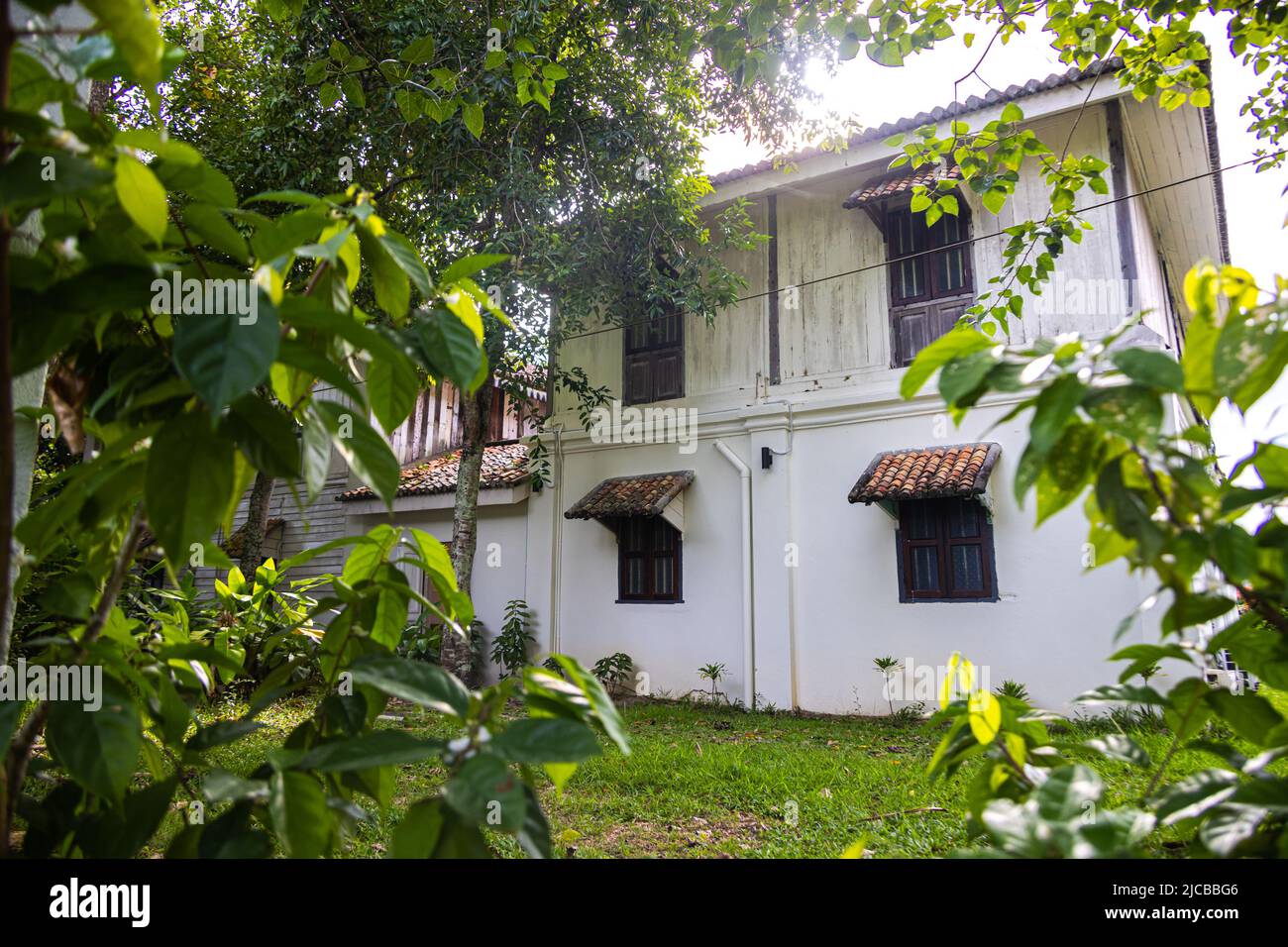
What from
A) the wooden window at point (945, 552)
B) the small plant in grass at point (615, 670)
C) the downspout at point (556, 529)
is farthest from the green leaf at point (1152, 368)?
the downspout at point (556, 529)

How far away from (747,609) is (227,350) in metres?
8.18

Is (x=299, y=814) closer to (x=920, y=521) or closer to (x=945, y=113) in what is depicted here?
(x=920, y=521)

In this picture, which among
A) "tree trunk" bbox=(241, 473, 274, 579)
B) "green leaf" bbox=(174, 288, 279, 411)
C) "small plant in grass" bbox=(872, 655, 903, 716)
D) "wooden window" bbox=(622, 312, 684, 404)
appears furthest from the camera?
"tree trunk" bbox=(241, 473, 274, 579)

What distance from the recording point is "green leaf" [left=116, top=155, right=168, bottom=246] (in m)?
0.60

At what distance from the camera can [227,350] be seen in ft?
1.80

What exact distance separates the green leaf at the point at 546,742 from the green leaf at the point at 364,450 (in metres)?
0.23

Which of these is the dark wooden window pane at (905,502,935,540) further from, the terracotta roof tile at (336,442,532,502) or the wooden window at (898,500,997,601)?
the terracotta roof tile at (336,442,532,502)

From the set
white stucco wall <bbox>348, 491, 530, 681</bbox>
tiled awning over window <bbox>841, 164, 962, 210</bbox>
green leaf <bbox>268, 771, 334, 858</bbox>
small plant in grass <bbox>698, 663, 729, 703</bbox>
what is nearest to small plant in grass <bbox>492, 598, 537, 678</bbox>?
white stucco wall <bbox>348, 491, 530, 681</bbox>

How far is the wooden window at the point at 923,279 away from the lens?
26.6 feet

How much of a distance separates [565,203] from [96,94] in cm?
461

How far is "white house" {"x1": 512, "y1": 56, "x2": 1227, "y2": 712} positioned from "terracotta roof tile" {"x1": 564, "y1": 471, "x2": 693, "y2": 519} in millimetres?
35

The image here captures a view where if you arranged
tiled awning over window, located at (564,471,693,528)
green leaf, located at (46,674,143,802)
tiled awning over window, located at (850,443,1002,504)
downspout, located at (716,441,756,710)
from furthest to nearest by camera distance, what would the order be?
tiled awning over window, located at (564,471,693,528), downspout, located at (716,441,756,710), tiled awning over window, located at (850,443,1002,504), green leaf, located at (46,674,143,802)

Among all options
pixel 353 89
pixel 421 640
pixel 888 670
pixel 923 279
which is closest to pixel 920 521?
pixel 888 670
